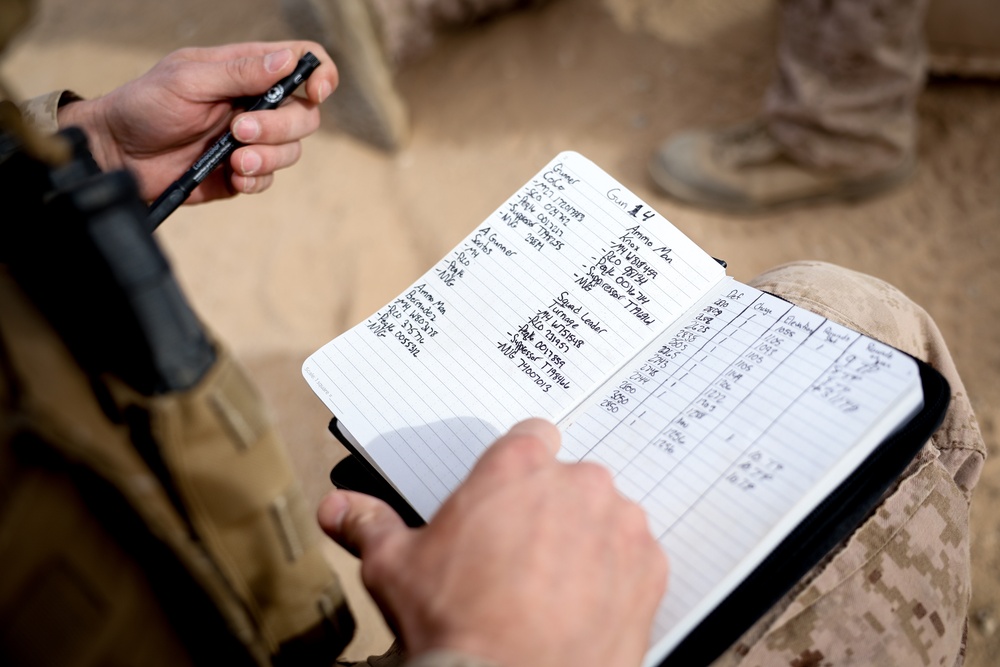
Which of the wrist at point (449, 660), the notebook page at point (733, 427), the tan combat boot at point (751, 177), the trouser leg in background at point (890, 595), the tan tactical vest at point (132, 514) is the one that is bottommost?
the tan combat boot at point (751, 177)

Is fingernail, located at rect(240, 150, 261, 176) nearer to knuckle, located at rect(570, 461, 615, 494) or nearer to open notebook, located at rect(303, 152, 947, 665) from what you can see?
open notebook, located at rect(303, 152, 947, 665)

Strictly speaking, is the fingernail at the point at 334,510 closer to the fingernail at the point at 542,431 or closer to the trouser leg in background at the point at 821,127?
the fingernail at the point at 542,431

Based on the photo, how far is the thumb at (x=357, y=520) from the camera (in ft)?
2.02

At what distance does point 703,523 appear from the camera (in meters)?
0.64

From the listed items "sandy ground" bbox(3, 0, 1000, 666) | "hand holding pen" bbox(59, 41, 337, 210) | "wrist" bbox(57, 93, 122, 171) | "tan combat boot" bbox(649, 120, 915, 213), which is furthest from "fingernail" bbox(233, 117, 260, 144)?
"tan combat boot" bbox(649, 120, 915, 213)

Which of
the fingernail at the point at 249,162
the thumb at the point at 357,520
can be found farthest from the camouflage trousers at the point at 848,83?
the thumb at the point at 357,520

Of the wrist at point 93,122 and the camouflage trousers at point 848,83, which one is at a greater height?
the wrist at point 93,122

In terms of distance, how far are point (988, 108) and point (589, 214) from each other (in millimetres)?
1731

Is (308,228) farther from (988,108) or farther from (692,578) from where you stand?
(988,108)

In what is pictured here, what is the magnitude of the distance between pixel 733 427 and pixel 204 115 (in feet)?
2.85

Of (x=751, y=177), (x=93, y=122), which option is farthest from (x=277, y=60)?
(x=751, y=177)

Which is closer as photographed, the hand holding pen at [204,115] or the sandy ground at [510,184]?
the hand holding pen at [204,115]

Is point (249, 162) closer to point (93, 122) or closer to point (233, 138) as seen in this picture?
point (233, 138)

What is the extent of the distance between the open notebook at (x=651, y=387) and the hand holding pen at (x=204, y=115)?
367mm
